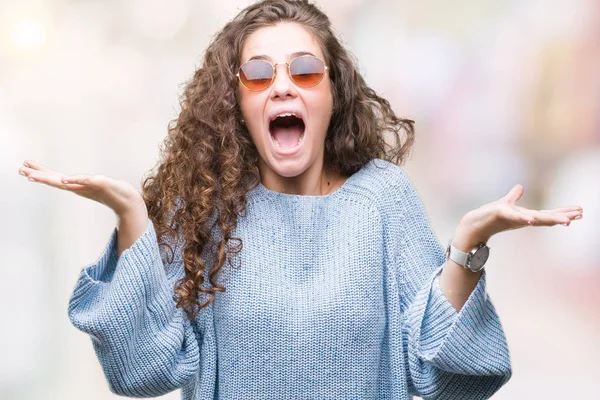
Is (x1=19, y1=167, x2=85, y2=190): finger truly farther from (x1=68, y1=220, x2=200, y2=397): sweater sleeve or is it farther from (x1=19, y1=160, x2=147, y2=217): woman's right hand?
(x1=68, y1=220, x2=200, y2=397): sweater sleeve

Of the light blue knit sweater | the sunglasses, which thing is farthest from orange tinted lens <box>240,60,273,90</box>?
the light blue knit sweater

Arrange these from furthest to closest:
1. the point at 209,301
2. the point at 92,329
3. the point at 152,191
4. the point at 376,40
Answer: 1. the point at 376,40
2. the point at 152,191
3. the point at 209,301
4. the point at 92,329

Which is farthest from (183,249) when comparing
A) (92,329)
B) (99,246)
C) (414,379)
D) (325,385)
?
(99,246)

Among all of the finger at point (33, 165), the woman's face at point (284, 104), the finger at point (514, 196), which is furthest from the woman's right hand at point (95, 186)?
the finger at point (514, 196)

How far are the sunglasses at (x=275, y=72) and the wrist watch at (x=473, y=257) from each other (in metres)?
0.53

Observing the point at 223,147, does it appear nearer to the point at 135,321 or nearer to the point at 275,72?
the point at 275,72

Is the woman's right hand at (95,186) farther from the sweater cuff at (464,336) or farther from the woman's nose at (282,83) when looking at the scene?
the sweater cuff at (464,336)

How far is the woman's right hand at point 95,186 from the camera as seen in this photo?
1769 mm

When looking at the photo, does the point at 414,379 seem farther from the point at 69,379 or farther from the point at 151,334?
the point at 69,379

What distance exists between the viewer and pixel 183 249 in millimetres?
2107

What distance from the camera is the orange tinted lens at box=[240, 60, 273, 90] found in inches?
84.1

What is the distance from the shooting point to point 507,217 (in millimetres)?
1809

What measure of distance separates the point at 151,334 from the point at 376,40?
1784mm

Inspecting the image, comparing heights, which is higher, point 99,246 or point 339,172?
point 339,172
